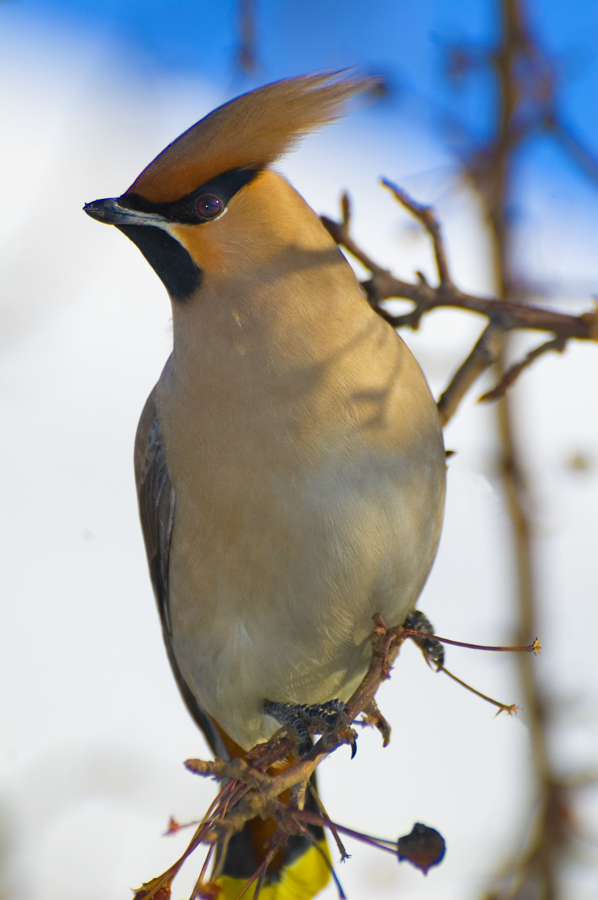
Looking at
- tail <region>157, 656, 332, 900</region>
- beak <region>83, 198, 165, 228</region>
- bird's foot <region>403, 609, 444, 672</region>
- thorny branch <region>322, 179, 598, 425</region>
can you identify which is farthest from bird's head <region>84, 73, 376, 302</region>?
tail <region>157, 656, 332, 900</region>

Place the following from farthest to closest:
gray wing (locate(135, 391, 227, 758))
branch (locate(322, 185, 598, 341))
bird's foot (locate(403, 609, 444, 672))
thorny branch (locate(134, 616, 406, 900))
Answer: gray wing (locate(135, 391, 227, 758)) → bird's foot (locate(403, 609, 444, 672)) → branch (locate(322, 185, 598, 341)) → thorny branch (locate(134, 616, 406, 900))

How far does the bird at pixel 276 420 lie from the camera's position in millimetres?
2582

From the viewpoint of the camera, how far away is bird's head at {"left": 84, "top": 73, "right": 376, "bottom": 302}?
105 inches

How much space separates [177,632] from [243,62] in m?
1.70

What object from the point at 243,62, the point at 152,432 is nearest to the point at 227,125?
the point at 243,62

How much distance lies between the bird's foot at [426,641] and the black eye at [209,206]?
4.36ft

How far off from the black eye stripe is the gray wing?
25.2 inches

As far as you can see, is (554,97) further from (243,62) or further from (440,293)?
(243,62)

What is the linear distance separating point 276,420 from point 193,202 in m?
0.66

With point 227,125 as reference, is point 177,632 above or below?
below

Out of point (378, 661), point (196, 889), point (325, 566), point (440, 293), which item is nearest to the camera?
point (196, 889)

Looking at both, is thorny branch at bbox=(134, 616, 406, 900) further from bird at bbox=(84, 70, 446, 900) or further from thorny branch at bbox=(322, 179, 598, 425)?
thorny branch at bbox=(322, 179, 598, 425)

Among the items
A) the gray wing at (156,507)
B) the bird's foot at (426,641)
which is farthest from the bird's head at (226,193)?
the bird's foot at (426,641)

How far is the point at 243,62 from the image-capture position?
2.71 metres
